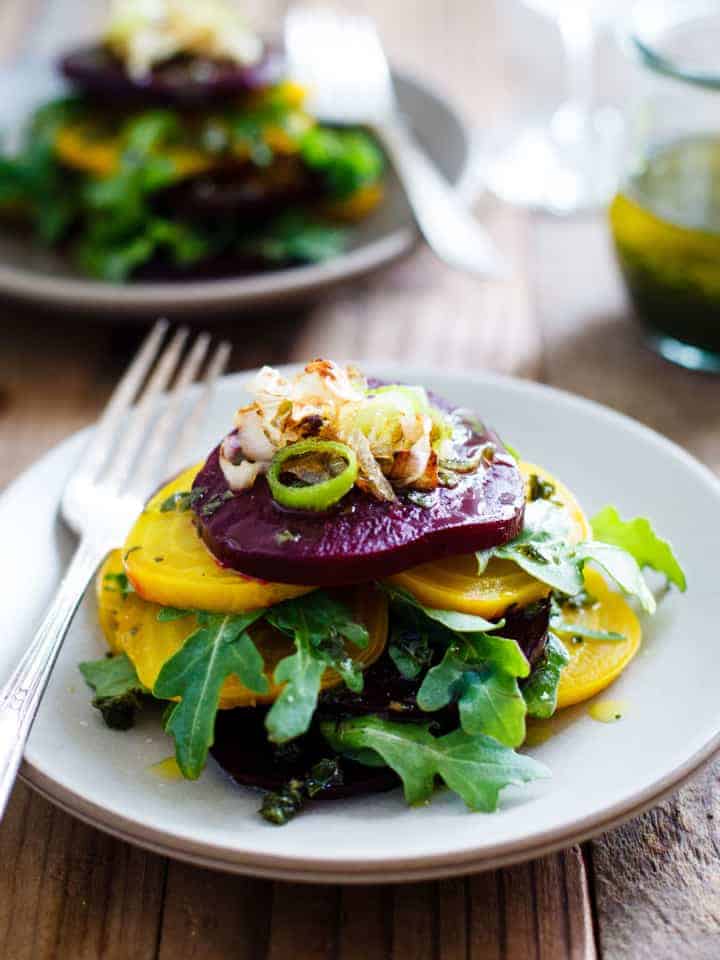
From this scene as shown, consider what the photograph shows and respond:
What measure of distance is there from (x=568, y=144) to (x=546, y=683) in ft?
10.6

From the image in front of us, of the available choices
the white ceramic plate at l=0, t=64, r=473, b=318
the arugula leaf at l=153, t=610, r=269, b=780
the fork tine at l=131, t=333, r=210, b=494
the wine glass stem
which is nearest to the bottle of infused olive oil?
the white ceramic plate at l=0, t=64, r=473, b=318

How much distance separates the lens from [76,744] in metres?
1.95

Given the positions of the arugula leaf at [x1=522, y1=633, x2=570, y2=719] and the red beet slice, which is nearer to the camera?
the red beet slice

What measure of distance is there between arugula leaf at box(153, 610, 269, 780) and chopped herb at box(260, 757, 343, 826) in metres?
0.12

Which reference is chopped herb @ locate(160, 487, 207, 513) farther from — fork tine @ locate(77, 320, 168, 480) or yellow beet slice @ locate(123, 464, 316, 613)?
fork tine @ locate(77, 320, 168, 480)

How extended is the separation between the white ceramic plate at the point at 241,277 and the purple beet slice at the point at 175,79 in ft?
1.60

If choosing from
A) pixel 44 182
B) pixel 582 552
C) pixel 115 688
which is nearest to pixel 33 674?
pixel 115 688

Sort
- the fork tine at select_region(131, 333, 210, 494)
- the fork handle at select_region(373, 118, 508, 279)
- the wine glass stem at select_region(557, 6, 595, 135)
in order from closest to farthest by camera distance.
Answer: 1. the fork tine at select_region(131, 333, 210, 494)
2. the fork handle at select_region(373, 118, 508, 279)
3. the wine glass stem at select_region(557, 6, 595, 135)

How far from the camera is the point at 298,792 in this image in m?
1.84

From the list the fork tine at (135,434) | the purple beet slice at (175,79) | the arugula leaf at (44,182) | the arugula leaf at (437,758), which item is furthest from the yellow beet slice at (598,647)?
the arugula leaf at (44,182)

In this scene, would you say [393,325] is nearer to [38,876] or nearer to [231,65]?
[231,65]

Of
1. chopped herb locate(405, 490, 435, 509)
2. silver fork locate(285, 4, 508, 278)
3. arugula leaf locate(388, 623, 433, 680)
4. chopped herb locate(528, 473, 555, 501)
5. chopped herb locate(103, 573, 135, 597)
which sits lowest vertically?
silver fork locate(285, 4, 508, 278)

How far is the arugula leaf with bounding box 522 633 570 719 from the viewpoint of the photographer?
1965mm

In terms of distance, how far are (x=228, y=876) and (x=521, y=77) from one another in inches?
161
